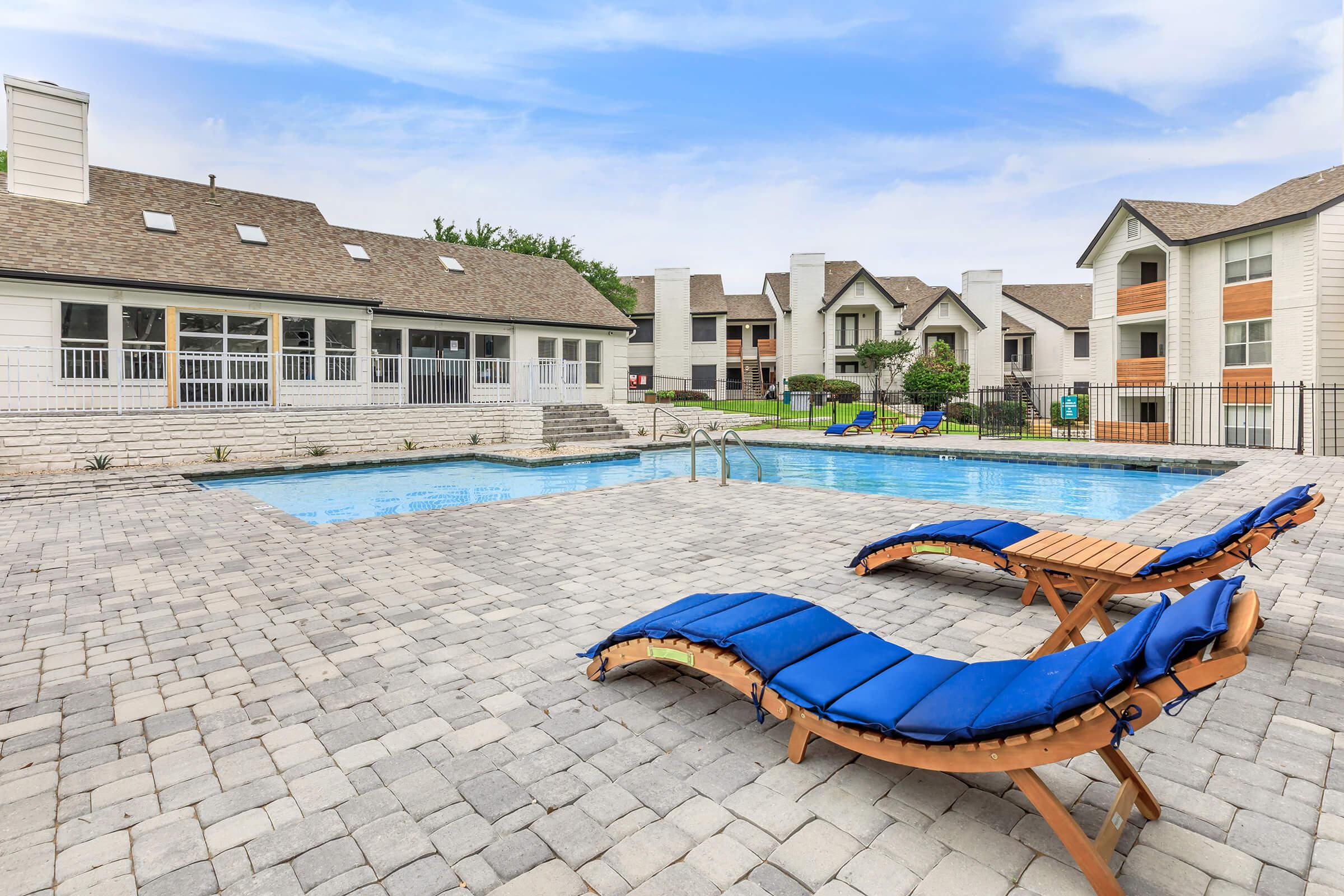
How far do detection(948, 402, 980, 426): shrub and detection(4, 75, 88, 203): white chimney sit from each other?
3231cm

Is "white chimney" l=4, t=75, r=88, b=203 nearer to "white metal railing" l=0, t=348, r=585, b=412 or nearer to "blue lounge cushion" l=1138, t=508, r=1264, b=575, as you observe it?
"white metal railing" l=0, t=348, r=585, b=412

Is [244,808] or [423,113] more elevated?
[423,113]

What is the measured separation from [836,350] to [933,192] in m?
12.5

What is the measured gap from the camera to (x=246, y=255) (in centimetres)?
1870

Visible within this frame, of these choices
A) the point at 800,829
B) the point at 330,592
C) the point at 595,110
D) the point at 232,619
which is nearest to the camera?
the point at 800,829

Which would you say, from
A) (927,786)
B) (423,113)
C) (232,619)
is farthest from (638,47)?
(927,786)

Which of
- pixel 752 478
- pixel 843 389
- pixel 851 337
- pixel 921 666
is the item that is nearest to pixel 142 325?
pixel 752 478

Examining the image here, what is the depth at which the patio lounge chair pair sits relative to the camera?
72.4 ft

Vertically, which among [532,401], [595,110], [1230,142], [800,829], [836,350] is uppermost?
[595,110]

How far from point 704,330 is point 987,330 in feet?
59.6

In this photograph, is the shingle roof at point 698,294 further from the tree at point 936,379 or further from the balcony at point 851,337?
the tree at point 936,379

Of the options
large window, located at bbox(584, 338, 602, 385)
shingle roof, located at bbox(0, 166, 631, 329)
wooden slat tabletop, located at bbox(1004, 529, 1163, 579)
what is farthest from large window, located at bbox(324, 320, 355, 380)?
wooden slat tabletop, located at bbox(1004, 529, 1163, 579)

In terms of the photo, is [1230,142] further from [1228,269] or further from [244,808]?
[244,808]

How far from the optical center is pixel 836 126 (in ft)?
89.3
